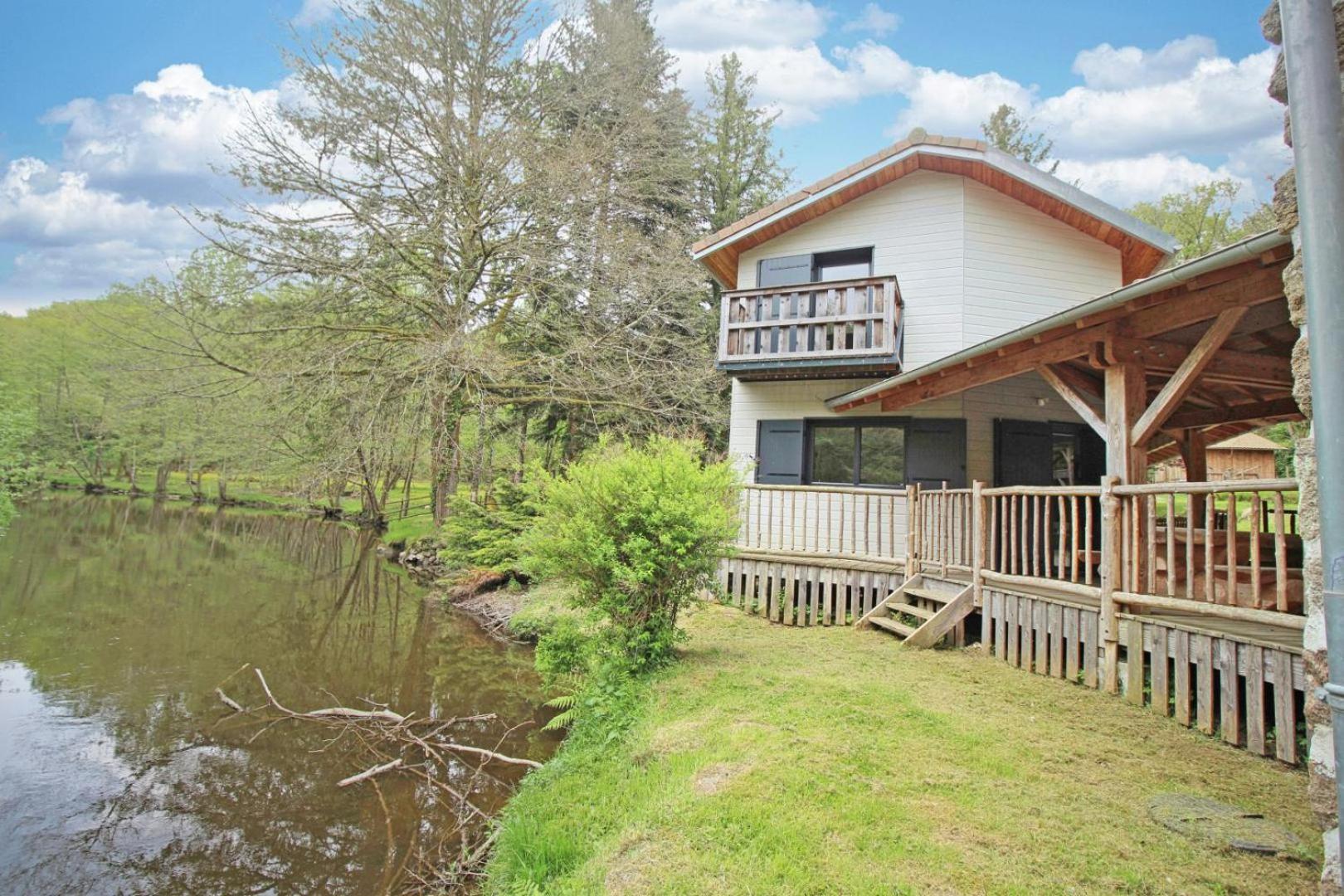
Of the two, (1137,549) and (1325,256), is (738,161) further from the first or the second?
(1325,256)

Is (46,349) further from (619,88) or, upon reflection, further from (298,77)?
(619,88)

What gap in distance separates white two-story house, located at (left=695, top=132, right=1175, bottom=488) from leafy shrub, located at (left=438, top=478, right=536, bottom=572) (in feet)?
18.3

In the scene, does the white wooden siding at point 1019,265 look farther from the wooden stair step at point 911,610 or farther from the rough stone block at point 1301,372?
the rough stone block at point 1301,372

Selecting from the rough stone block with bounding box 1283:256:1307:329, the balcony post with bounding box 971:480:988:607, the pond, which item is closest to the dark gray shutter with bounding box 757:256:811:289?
the balcony post with bounding box 971:480:988:607

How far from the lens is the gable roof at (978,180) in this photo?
10.3 m

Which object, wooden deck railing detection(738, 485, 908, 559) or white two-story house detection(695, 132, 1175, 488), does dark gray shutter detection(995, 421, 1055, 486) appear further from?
wooden deck railing detection(738, 485, 908, 559)

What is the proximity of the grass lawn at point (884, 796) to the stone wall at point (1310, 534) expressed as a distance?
107 centimetres

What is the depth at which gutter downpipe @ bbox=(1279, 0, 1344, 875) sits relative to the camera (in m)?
1.51

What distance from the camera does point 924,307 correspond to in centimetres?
1137

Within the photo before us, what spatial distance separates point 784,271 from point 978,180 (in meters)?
3.61

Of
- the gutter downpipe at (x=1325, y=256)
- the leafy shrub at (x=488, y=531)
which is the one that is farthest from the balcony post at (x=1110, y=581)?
the leafy shrub at (x=488, y=531)

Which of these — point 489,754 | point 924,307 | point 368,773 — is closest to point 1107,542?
point 489,754

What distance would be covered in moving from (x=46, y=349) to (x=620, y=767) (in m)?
48.0

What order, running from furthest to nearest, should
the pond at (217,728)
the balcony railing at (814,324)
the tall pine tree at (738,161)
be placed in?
1. the tall pine tree at (738,161)
2. the balcony railing at (814,324)
3. the pond at (217,728)
